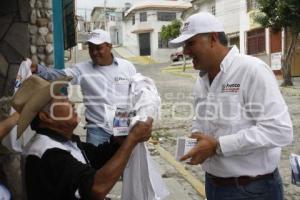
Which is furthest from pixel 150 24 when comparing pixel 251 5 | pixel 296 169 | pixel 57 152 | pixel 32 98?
pixel 57 152

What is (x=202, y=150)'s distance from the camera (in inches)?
98.8

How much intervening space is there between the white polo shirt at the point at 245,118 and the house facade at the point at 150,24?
46.4 m

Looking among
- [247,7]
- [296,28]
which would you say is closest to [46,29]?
[296,28]

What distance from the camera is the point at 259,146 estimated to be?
7.96 ft

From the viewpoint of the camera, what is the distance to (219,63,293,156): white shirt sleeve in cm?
242

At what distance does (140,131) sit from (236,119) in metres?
0.53

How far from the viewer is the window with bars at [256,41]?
25.7 meters

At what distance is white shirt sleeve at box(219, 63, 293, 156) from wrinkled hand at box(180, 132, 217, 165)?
0.08m

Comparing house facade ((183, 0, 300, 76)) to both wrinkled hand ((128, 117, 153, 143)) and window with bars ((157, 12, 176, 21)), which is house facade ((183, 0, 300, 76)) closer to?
window with bars ((157, 12, 176, 21))

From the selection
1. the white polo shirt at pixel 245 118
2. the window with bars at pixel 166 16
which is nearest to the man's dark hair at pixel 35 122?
the white polo shirt at pixel 245 118

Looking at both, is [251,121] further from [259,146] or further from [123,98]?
[123,98]

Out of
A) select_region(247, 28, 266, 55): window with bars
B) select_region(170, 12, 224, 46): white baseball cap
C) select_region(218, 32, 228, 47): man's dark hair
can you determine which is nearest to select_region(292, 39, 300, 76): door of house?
select_region(247, 28, 266, 55): window with bars

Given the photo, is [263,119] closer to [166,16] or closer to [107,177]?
[107,177]

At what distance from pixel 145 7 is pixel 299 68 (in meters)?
31.7
